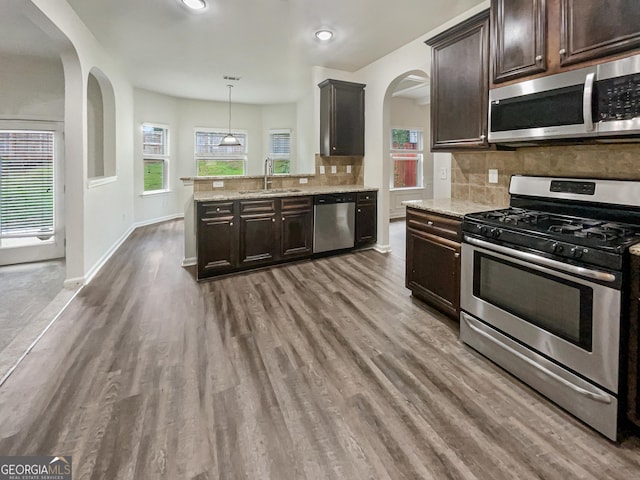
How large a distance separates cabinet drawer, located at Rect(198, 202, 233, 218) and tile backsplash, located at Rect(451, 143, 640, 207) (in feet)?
7.86

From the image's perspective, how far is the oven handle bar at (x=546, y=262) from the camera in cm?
159

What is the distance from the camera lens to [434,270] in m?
2.89

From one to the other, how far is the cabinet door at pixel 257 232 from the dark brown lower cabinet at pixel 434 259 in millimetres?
1786

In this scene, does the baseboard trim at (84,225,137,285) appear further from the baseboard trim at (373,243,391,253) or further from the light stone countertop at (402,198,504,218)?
the baseboard trim at (373,243,391,253)

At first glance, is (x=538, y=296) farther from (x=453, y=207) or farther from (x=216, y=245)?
(x=216, y=245)

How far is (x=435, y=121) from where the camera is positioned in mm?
3125

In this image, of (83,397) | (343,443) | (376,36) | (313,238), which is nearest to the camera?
(343,443)

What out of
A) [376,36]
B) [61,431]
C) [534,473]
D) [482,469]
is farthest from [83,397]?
[376,36]

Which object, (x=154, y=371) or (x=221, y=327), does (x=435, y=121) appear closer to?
(x=221, y=327)

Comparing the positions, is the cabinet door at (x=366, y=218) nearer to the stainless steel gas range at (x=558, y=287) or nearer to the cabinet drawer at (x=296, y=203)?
the cabinet drawer at (x=296, y=203)

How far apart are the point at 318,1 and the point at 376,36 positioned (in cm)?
105

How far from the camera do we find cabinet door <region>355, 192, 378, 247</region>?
501 cm

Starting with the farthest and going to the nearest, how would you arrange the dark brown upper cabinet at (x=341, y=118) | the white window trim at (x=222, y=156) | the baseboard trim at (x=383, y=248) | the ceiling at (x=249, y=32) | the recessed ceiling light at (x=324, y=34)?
the white window trim at (x=222, y=156) → the baseboard trim at (x=383, y=248) → the dark brown upper cabinet at (x=341, y=118) → the recessed ceiling light at (x=324, y=34) → the ceiling at (x=249, y=32)

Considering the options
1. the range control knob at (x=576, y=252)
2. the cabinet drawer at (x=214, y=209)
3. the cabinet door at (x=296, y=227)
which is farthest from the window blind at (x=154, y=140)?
the range control knob at (x=576, y=252)
